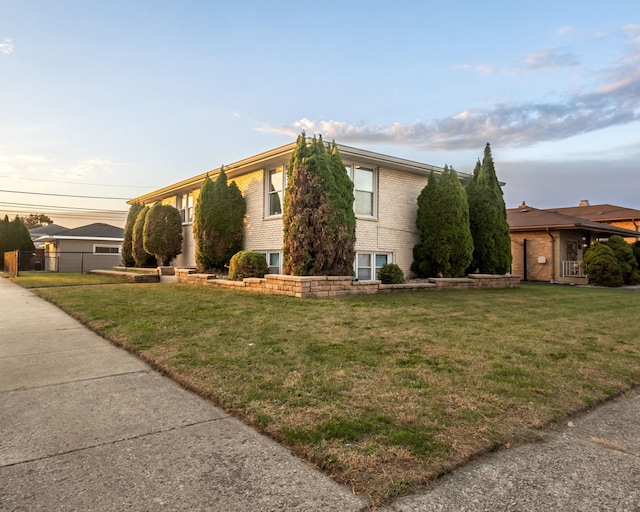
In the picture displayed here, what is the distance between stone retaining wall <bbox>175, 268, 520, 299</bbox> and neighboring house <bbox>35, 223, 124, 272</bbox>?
20.4 metres

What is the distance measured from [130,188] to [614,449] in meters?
70.3

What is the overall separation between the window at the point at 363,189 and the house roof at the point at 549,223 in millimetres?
9834

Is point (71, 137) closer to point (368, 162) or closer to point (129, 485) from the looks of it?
point (368, 162)

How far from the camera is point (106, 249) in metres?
31.3

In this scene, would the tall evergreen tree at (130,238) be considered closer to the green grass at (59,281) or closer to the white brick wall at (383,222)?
the green grass at (59,281)

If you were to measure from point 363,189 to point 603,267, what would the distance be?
34.7 feet

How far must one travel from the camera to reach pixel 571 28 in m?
10.5

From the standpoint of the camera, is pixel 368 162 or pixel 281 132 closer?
pixel 368 162

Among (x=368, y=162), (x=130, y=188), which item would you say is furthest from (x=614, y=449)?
(x=130, y=188)

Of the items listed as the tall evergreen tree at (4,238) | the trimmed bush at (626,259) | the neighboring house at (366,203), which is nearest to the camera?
the neighboring house at (366,203)

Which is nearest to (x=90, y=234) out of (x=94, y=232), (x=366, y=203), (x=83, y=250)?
(x=94, y=232)

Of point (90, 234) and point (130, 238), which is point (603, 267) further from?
point (90, 234)

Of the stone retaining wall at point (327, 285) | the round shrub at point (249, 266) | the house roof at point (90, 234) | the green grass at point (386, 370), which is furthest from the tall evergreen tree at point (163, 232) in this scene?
the house roof at point (90, 234)

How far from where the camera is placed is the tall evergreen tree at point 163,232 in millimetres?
18078
